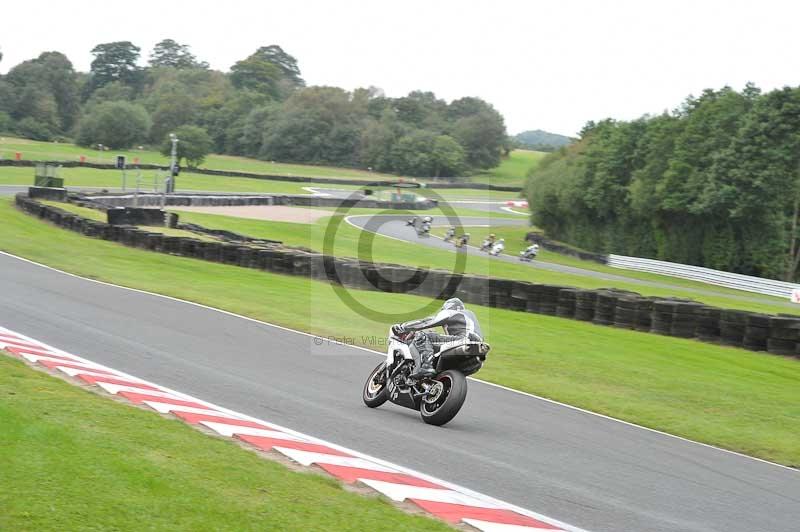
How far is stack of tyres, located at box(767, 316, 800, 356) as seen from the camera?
603 inches

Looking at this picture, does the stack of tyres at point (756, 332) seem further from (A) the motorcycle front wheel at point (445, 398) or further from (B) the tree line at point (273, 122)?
(B) the tree line at point (273, 122)

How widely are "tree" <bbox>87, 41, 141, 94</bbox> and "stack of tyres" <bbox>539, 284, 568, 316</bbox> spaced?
15178cm

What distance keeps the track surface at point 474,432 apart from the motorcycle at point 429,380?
182mm

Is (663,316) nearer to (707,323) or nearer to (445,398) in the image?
(707,323)

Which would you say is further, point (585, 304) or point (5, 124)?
point (5, 124)

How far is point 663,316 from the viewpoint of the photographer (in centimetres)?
1702

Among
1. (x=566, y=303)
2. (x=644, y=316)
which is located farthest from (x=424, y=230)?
(x=644, y=316)

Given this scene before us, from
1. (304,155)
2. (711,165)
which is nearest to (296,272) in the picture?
(711,165)

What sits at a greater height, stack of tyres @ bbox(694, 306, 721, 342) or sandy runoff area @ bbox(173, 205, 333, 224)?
sandy runoff area @ bbox(173, 205, 333, 224)

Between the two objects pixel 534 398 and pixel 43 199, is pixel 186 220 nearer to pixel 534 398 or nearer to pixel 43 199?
pixel 43 199

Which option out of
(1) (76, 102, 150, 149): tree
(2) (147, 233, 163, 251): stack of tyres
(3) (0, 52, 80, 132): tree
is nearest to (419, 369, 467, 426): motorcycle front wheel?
(2) (147, 233, 163, 251): stack of tyres

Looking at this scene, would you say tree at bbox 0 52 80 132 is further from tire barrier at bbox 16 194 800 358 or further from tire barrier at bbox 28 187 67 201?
tire barrier at bbox 16 194 800 358

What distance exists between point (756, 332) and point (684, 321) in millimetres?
1320

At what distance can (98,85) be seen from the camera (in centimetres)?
15988
